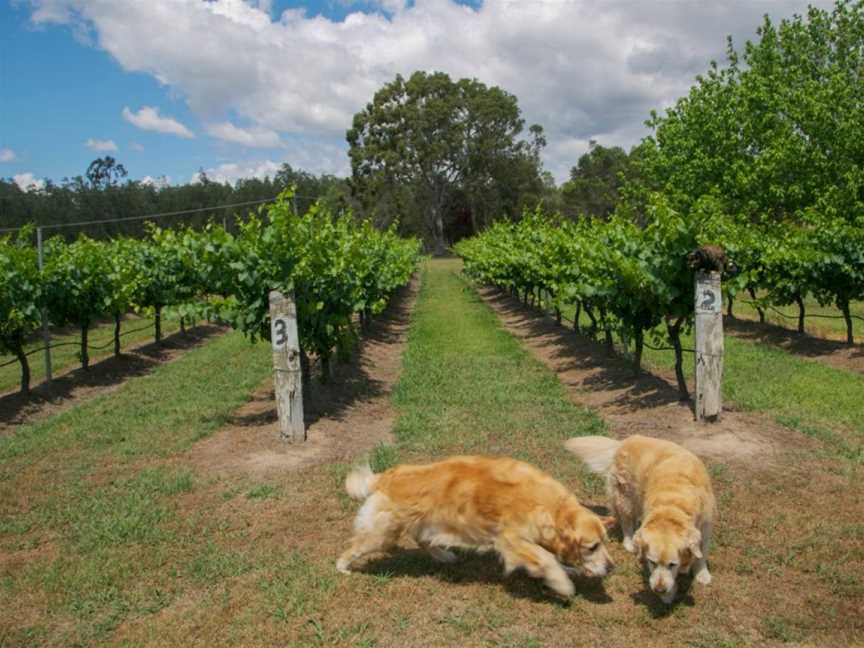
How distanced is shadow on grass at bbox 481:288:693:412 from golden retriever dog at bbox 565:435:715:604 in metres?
3.91

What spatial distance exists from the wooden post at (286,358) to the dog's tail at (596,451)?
360 centimetres

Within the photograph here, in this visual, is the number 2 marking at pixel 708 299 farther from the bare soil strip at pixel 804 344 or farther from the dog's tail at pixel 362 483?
the bare soil strip at pixel 804 344

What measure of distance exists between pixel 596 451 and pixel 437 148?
5703 cm

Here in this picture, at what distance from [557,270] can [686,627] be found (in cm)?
1114

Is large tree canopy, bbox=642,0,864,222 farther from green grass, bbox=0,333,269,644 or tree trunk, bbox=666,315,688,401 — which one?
green grass, bbox=0,333,269,644

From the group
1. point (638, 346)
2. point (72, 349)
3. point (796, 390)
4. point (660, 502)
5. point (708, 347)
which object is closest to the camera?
point (660, 502)

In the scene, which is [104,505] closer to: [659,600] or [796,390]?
[659,600]

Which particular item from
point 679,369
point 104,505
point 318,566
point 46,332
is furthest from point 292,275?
point 46,332

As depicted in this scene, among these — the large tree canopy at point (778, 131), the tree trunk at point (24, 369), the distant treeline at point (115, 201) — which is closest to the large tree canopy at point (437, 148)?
the distant treeline at point (115, 201)

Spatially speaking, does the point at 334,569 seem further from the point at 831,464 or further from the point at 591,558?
the point at 831,464

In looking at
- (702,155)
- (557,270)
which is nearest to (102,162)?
(702,155)

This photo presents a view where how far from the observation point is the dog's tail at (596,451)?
17.0ft

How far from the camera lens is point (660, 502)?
4164 millimetres

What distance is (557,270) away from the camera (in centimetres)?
1467
